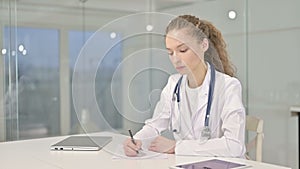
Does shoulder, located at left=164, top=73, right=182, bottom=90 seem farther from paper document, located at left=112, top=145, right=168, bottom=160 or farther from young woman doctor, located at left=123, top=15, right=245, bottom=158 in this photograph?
paper document, located at left=112, top=145, right=168, bottom=160

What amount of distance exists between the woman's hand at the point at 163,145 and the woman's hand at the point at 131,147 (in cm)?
5

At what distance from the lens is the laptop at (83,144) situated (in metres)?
1.42

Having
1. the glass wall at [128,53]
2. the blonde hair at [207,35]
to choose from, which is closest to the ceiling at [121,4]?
the glass wall at [128,53]

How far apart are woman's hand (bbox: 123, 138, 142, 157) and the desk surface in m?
0.06

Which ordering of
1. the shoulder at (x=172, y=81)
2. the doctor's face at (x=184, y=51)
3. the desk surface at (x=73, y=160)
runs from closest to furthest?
the desk surface at (x=73, y=160) < the doctor's face at (x=184, y=51) < the shoulder at (x=172, y=81)

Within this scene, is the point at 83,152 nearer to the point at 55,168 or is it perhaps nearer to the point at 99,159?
the point at 99,159

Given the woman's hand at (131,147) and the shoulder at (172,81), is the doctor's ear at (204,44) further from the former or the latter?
the woman's hand at (131,147)

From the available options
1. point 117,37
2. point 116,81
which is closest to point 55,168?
point 117,37

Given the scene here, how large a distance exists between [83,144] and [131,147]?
0.80ft

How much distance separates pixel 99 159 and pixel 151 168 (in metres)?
0.22

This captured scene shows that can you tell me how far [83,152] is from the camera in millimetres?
1384

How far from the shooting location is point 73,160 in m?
1.25

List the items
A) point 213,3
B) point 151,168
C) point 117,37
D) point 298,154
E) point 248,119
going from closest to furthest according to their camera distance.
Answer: point 151,168, point 117,37, point 248,119, point 298,154, point 213,3

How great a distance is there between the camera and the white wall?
104 inches
